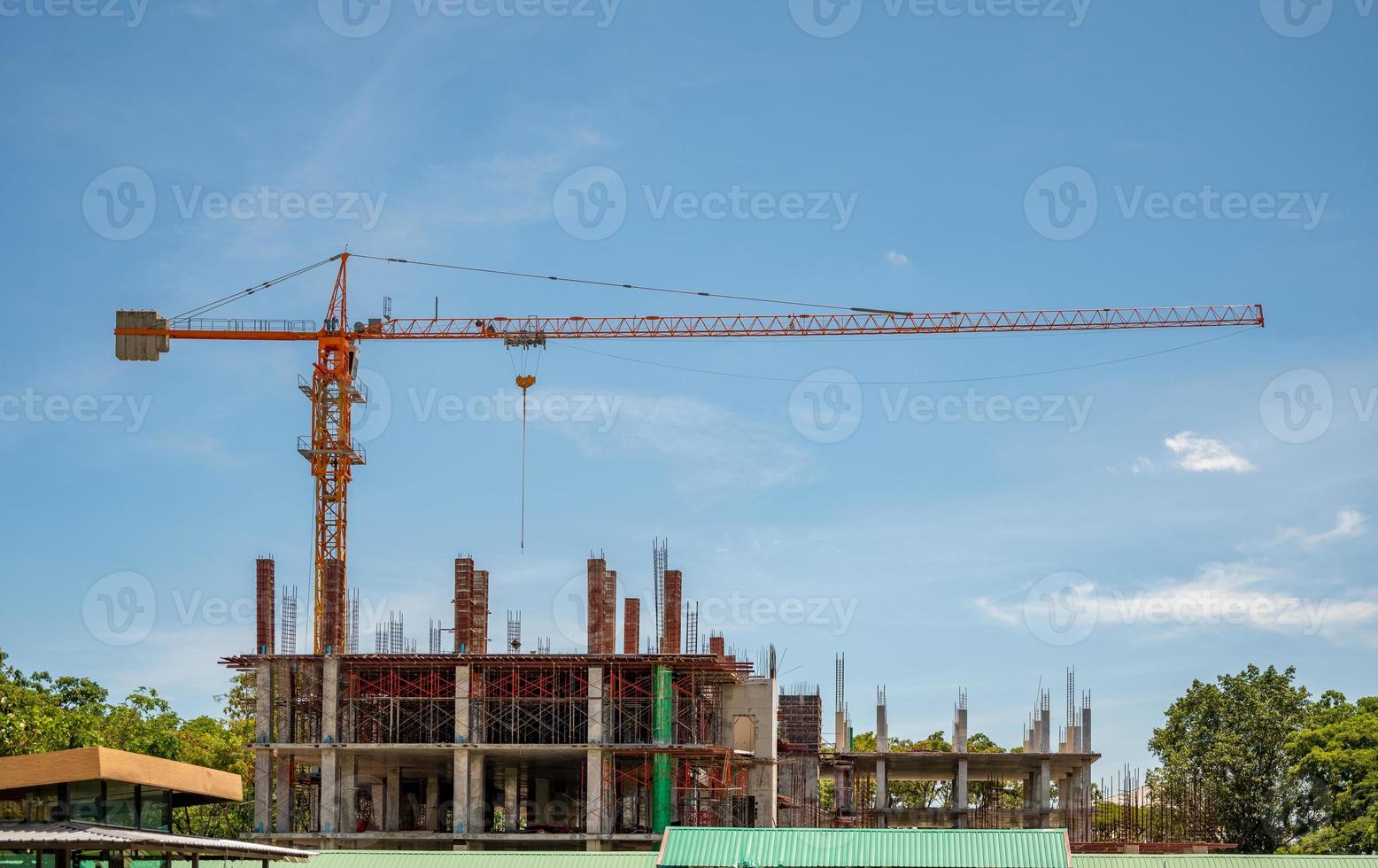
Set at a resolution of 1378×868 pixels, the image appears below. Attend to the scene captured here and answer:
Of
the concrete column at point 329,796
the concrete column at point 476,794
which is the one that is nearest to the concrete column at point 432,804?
the concrete column at point 476,794

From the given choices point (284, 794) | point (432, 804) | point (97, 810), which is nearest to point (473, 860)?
point (97, 810)

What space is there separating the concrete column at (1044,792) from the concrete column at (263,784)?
37.9 m

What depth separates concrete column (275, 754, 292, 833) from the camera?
228 ft

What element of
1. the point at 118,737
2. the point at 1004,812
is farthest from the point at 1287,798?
the point at 118,737

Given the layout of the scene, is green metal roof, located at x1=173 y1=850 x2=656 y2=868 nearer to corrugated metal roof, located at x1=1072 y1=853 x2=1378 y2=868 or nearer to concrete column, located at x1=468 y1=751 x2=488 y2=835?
corrugated metal roof, located at x1=1072 y1=853 x2=1378 y2=868

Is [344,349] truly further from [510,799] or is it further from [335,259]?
[510,799]

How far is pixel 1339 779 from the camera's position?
270ft

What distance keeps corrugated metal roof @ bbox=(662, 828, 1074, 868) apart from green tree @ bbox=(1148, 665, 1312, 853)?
1922 inches

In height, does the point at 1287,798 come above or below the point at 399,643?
below

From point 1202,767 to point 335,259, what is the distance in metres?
57.1

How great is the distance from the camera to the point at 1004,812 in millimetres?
88938

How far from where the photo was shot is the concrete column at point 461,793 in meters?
67.9

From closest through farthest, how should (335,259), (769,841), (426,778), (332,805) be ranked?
(769,841)
(332,805)
(426,778)
(335,259)

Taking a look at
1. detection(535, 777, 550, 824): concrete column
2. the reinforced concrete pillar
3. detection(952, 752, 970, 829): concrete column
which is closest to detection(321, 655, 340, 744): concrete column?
the reinforced concrete pillar
